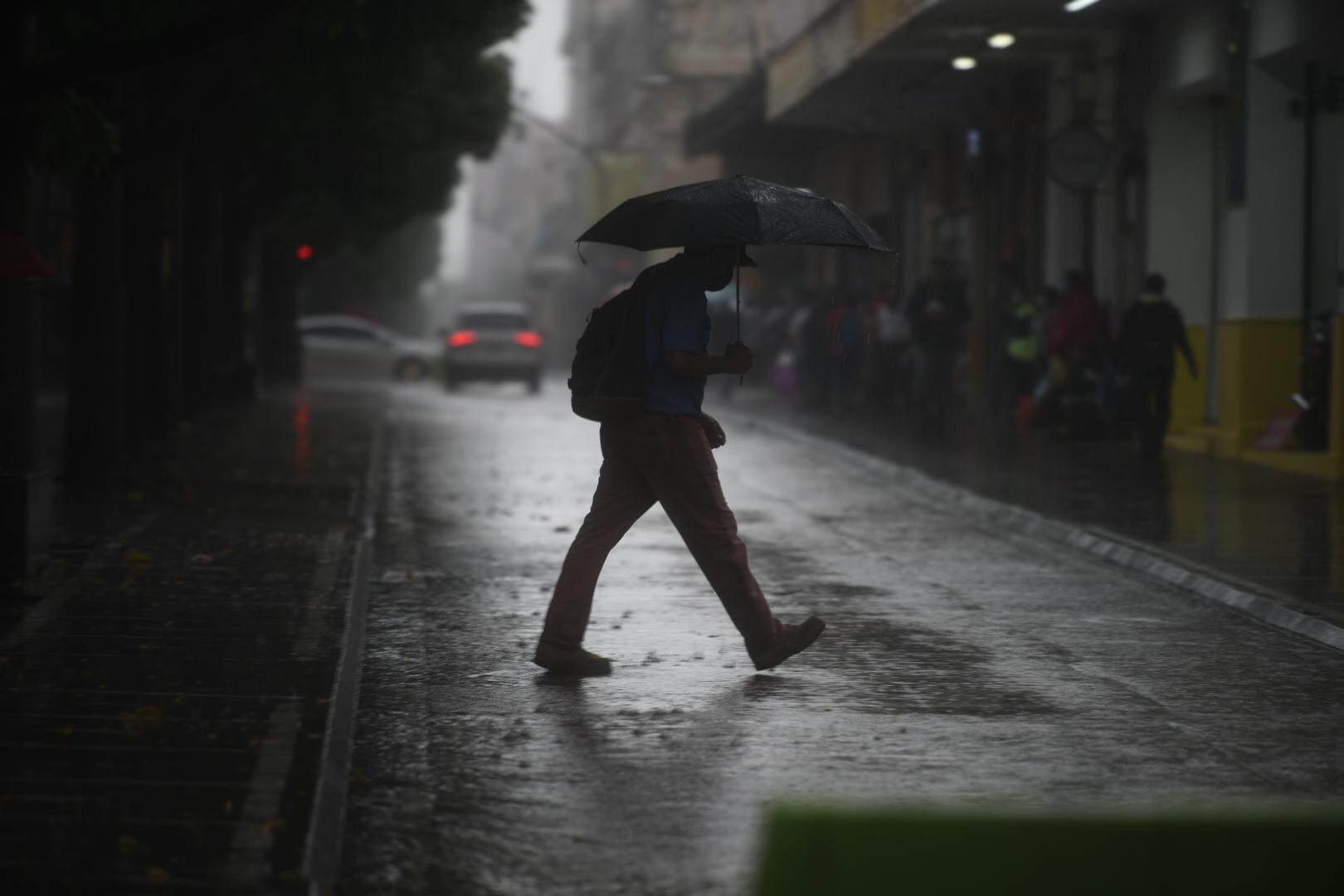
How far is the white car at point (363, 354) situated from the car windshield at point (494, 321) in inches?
346

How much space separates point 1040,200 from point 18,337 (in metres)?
19.8

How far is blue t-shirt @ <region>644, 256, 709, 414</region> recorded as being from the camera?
8492 millimetres

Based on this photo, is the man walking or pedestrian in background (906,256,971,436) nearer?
the man walking

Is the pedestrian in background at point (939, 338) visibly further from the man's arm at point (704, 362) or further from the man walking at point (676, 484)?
the man's arm at point (704, 362)

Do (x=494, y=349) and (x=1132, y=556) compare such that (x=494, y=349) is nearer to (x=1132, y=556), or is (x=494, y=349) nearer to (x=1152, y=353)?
(x=1152, y=353)

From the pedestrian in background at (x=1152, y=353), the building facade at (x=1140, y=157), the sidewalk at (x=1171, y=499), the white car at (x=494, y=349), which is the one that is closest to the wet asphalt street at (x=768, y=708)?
the sidewalk at (x=1171, y=499)

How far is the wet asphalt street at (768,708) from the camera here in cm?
607

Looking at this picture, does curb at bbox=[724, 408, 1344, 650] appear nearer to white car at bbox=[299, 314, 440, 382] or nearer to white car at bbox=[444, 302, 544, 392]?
white car at bbox=[444, 302, 544, 392]

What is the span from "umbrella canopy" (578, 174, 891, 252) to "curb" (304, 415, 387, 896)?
1.77m

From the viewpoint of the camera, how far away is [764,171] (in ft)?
162

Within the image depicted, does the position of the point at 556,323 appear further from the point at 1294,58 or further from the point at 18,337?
the point at 18,337

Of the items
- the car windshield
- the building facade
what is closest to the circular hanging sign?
the building facade

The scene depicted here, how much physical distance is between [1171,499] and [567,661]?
861 cm

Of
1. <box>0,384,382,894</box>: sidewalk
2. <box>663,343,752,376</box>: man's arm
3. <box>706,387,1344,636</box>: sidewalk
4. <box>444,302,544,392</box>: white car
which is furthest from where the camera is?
<box>444,302,544,392</box>: white car
